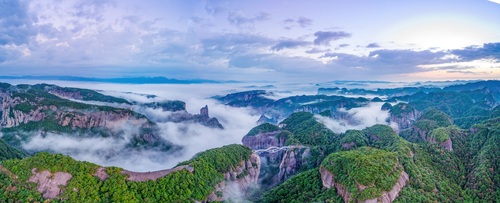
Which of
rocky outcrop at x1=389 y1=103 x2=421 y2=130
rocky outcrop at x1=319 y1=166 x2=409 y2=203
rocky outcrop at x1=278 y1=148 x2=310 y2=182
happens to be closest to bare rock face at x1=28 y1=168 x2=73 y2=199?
rocky outcrop at x1=319 y1=166 x2=409 y2=203

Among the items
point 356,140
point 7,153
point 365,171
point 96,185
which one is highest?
point 365,171

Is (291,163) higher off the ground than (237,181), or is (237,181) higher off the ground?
(237,181)

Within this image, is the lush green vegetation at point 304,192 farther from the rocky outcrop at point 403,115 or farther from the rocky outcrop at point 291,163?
the rocky outcrop at point 403,115

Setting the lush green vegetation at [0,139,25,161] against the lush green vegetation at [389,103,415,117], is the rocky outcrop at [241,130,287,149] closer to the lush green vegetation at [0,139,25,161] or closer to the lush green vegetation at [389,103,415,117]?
the lush green vegetation at [0,139,25,161]

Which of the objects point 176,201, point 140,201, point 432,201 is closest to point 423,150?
point 432,201

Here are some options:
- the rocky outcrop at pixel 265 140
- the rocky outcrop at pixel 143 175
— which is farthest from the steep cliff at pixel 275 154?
the rocky outcrop at pixel 143 175

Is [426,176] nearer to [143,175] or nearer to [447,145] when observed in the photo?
[447,145]

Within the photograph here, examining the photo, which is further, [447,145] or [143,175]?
[447,145]

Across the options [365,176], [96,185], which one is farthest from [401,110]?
[96,185]
